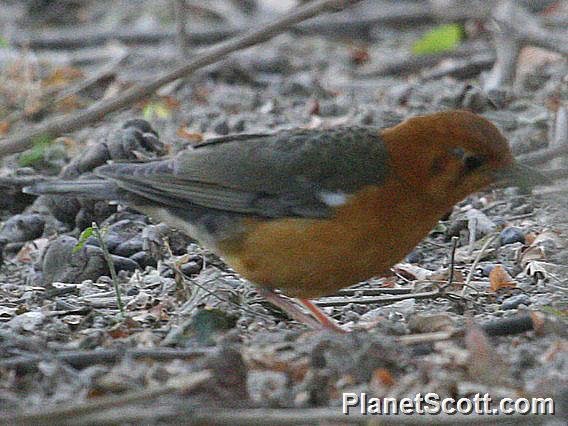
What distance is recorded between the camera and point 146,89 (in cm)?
408

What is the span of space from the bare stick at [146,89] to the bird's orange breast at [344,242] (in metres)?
0.82

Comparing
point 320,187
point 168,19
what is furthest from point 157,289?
point 168,19

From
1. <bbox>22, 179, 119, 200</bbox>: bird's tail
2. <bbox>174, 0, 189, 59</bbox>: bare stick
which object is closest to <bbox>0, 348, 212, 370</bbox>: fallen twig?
<bbox>22, 179, 119, 200</bbox>: bird's tail

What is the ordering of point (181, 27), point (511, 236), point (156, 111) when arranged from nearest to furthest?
point (511, 236) → point (181, 27) → point (156, 111)

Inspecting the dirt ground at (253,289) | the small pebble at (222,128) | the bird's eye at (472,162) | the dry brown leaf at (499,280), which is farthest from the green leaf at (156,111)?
the bird's eye at (472,162)

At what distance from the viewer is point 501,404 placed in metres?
3.74

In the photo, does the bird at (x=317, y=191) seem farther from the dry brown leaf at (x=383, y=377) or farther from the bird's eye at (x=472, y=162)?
the dry brown leaf at (x=383, y=377)

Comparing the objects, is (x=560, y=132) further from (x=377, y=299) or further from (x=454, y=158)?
(x=454, y=158)

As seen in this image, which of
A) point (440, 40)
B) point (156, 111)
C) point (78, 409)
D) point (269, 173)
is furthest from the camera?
point (440, 40)

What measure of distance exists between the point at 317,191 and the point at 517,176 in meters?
0.90

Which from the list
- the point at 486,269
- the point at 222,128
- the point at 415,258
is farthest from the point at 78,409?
the point at 222,128

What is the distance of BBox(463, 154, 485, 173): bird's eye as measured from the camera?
4.70 meters

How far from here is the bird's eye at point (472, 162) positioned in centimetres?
470

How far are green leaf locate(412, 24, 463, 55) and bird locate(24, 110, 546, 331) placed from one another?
554 cm
